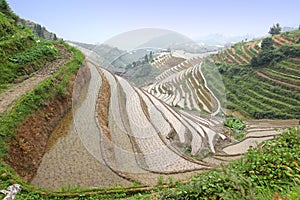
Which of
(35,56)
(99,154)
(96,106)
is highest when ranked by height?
(35,56)

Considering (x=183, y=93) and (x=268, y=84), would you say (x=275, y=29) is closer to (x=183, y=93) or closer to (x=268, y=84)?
(x=268, y=84)

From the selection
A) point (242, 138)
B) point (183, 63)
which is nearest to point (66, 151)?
point (242, 138)

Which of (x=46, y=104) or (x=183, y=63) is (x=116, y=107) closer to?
(x=46, y=104)

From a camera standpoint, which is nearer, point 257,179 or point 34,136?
point 257,179

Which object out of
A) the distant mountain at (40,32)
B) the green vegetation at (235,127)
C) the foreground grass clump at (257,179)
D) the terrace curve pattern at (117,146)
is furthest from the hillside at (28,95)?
the distant mountain at (40,32)

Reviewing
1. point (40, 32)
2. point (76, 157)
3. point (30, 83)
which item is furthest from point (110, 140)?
point (40, 32)

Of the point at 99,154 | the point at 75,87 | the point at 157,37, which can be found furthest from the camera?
the point at 75,87

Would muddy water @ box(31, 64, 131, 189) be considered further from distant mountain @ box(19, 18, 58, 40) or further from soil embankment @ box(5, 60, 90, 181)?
distant mountain @ box(19, 18, 58, 40)

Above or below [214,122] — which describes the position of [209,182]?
above

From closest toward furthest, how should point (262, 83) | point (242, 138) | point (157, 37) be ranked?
point (157, 37), point (242, 138), point (262, 83)
